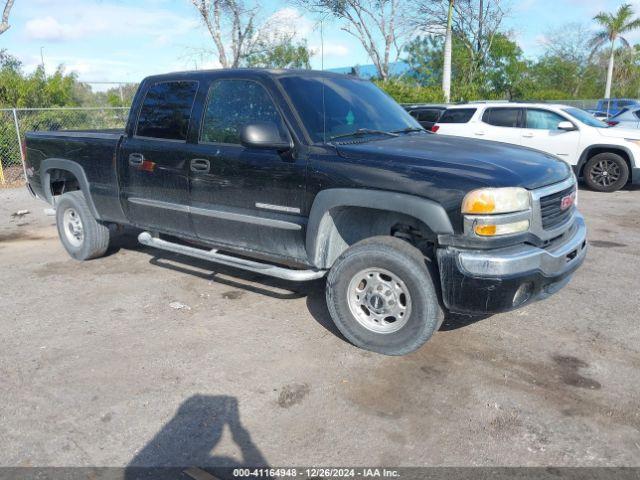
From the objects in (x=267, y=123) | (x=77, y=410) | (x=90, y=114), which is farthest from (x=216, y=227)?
(x=90, y=114)

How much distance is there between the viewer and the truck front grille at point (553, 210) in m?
3.62

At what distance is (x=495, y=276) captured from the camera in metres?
3.30

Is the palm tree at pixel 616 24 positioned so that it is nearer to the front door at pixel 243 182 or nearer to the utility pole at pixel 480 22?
the utility pole at pixel 480 22

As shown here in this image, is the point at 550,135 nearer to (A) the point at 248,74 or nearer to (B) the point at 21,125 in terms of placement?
(A) the point at 248,74

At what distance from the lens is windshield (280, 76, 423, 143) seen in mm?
4234

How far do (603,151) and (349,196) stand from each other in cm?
893

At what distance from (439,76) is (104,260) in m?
31.3

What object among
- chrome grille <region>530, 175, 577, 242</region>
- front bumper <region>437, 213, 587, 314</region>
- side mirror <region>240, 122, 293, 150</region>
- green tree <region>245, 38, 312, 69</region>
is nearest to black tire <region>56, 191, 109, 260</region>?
side mirror <region>240, 122, 293, 150</region>

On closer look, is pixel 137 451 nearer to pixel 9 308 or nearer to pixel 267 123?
pixel 267 123

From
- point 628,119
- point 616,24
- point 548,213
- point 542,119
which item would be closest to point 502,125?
point 542,119

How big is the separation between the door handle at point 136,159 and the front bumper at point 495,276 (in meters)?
3.05

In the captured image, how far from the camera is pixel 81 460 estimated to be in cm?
285

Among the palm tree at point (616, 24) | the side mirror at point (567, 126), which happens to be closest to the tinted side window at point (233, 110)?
the side mirror at point (567, 126)

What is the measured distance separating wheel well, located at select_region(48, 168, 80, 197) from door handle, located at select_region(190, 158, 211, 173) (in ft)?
6.97
